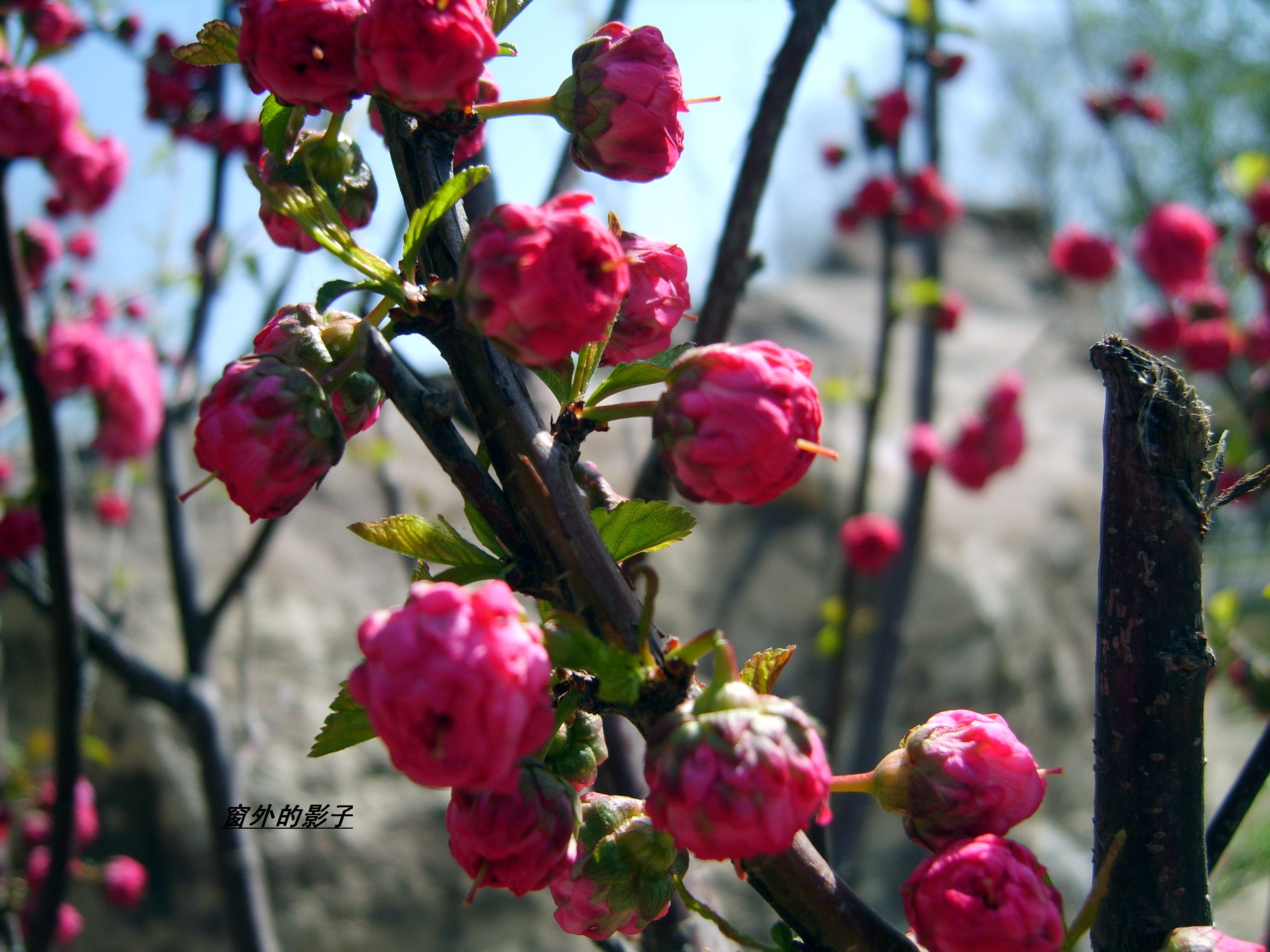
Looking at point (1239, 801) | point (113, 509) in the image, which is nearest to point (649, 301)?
point (1239, 801)

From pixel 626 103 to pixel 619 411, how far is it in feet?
0.70

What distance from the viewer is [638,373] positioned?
20.8 inches

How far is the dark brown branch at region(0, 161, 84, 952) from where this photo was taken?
159 centimetres

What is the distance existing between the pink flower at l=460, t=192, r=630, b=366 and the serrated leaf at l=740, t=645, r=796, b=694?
23 centimetres

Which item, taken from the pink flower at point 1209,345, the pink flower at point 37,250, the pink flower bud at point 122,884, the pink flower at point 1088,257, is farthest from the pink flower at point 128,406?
the pink flower at point 1088,257

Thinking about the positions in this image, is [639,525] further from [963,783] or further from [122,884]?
[122,884]

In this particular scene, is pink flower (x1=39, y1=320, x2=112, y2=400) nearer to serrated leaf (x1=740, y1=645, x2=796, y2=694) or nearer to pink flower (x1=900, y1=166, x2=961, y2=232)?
serrated leaf (x1=740, y1=645, x2=796, y2=694)

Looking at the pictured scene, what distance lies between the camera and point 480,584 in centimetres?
42

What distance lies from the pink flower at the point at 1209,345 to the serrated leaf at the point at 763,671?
109 inches

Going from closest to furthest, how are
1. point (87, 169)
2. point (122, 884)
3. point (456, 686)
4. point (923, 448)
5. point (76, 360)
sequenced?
point (456, 686)
point (76, 360)
point (87, 169)
point (122, 884)
point (923, 448)

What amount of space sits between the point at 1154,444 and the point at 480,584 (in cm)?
45

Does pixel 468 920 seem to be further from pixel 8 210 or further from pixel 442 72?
pixel 442 72

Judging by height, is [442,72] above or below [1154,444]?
above

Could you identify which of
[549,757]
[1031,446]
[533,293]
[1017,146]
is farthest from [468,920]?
[1017,146]
